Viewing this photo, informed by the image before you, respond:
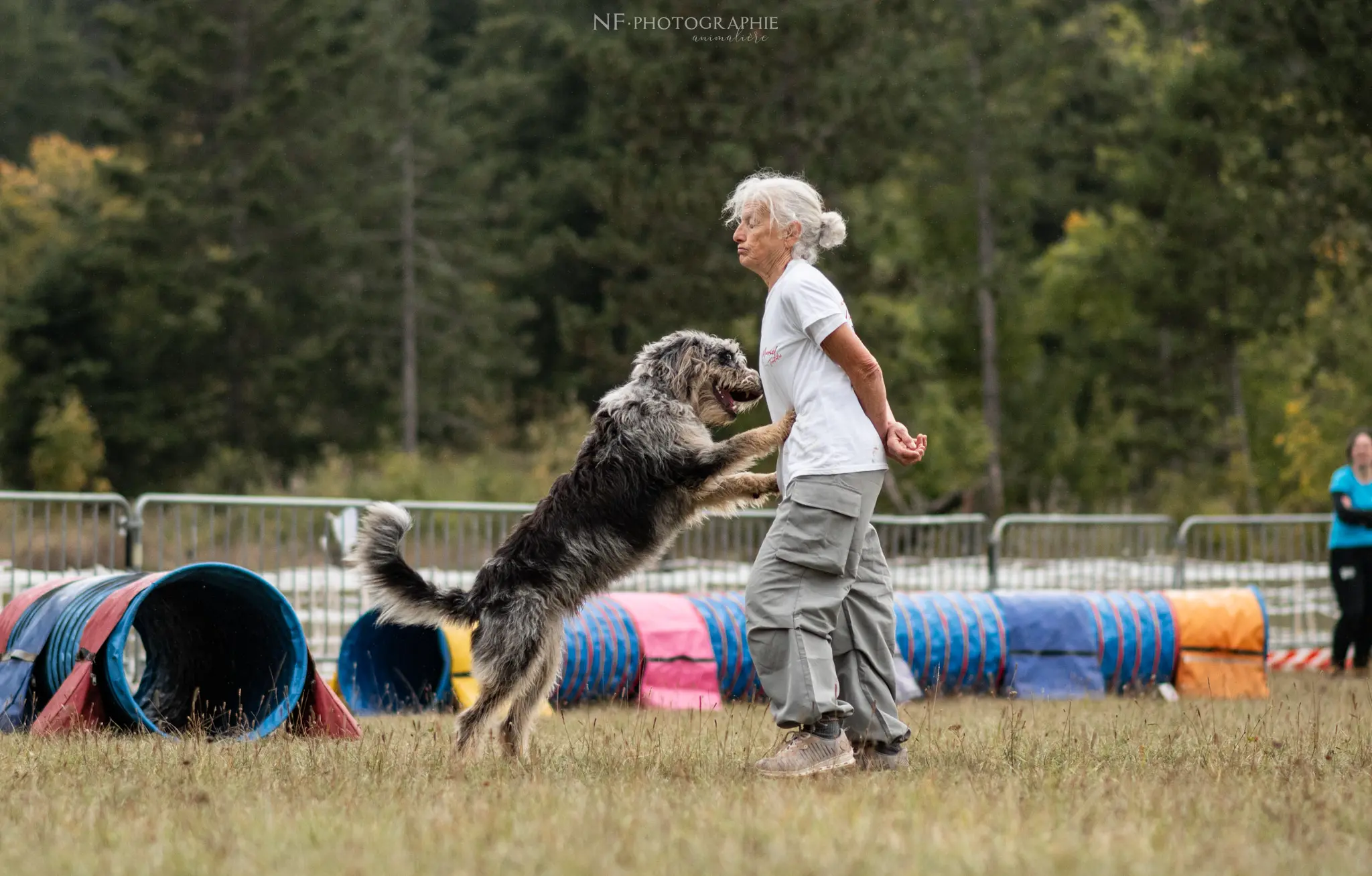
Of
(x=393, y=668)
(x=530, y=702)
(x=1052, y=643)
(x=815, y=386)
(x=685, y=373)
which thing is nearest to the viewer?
(x=815, y=386)

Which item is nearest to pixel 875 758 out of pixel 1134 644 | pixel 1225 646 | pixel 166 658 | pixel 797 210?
pixel 797 210

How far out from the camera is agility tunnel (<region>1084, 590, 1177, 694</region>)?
381 inches

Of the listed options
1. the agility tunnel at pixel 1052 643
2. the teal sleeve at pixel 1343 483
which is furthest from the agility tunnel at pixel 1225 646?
the teal sleeve at pixel 1343 483

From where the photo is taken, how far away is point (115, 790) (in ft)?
14.4

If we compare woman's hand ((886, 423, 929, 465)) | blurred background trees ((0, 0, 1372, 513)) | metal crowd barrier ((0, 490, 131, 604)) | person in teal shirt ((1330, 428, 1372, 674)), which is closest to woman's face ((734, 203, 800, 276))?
woman's hand ((886, 423, 929, 465))

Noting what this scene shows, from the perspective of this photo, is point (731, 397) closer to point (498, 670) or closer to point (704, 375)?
point (704, 375)

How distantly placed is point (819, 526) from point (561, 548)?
117cm

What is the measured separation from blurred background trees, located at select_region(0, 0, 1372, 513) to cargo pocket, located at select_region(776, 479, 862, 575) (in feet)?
62.8

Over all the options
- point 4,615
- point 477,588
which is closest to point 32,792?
point 477,588

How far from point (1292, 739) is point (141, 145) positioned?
29.1 m

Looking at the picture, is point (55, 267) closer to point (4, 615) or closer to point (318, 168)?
point (318, 168)

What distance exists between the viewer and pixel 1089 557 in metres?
14.2

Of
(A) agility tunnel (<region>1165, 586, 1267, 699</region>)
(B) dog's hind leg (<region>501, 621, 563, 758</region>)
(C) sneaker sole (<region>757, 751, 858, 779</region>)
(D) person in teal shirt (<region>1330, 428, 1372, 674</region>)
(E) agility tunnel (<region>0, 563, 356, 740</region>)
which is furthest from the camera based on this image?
(D) person in teal shirt (<region>1330, 428, 1372, 674</region>)

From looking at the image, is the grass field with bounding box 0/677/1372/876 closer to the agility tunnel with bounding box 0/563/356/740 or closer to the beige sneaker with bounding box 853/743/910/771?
the beige sneaker with bounding box 853/743/910/771
